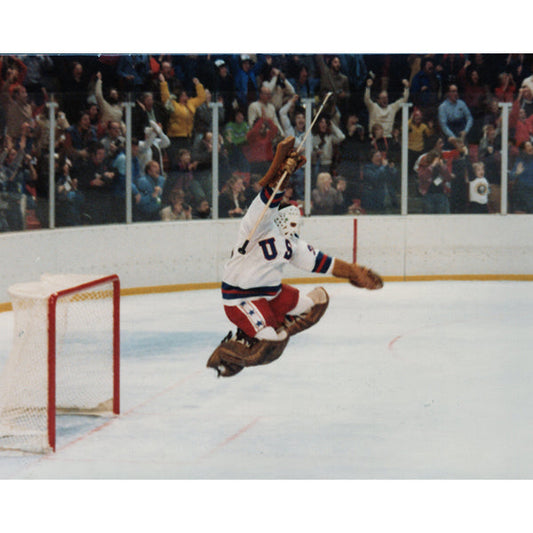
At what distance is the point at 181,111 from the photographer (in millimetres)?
12398

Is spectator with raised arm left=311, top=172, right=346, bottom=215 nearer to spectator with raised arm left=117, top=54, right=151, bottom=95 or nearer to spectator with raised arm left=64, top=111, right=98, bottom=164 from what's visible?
spectator with raised arm left=117, top=54, right=151, bottom=95

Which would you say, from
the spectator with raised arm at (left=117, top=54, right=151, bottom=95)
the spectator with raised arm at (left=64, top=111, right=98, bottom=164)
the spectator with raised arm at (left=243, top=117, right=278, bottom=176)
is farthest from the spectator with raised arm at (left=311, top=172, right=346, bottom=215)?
the spectator with raised arm at (left=64, top=111, right=98, bottom=164)

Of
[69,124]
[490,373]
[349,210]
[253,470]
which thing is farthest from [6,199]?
[253,470]

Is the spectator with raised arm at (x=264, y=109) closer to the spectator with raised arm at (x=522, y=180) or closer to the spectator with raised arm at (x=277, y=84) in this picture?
the spectator with raised arm at (x=277, y=84)

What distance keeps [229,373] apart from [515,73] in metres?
7.49

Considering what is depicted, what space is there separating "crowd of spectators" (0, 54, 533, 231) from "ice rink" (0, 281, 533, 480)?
1257 millimetres

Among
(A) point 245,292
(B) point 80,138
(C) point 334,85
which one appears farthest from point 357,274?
(C) point 334,85

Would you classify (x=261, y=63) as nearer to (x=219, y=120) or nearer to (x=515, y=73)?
(x=219, y=120)

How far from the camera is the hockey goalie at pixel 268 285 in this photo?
6.97 m

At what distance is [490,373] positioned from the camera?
29.0 feet

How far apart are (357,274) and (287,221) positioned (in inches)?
20.0

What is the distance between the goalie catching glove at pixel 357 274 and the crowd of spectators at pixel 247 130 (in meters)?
4.66

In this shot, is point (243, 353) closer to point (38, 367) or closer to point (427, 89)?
point (38, 367)

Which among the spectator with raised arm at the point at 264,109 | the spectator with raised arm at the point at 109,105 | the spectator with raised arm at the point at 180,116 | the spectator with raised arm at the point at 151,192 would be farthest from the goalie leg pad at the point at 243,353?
the spectator with raised arm at the point at 264,109
